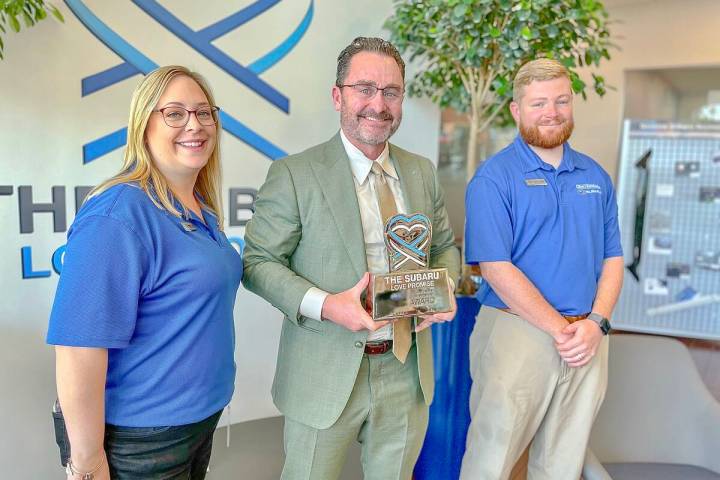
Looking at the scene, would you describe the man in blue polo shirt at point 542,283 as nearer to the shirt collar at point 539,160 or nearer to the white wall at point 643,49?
the shirt collar at point 539,160

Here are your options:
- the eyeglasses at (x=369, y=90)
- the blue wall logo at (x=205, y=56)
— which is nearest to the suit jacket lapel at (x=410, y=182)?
the eyeglasses at (x=369, y=90)

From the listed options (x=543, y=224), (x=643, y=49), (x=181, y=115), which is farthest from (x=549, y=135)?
(x=643, y=49)

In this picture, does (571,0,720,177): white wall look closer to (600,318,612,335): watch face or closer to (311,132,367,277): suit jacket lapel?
(600,318,612,335): watch face

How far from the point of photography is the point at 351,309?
137 cm

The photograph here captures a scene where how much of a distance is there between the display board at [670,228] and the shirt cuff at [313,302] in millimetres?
5054

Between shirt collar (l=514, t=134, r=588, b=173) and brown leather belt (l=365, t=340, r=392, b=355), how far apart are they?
0.83 meters

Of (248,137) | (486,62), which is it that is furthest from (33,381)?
(486,62)

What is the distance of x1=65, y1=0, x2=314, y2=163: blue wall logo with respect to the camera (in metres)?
2.46

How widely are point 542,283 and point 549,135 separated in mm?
509

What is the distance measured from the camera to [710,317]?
5.42m

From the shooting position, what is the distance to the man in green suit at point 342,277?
152 cm

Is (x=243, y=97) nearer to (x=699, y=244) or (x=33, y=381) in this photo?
(x=33, y=381)

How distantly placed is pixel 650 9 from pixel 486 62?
456 centimetres

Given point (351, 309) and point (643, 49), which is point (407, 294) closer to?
point (351, 309)
